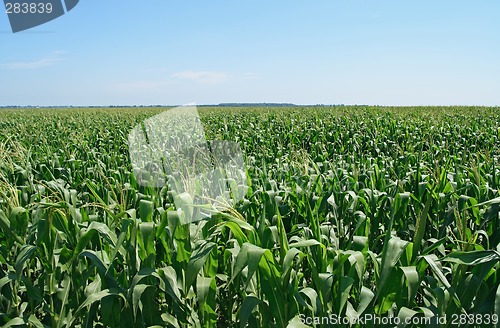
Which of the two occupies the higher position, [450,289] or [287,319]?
[450,289]

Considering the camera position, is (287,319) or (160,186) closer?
(287,319)

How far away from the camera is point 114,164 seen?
7.17 m

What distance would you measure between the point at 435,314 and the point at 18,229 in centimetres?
278

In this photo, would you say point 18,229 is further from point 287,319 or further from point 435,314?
point 435,314

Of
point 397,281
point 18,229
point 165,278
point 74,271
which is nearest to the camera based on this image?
point 397,281

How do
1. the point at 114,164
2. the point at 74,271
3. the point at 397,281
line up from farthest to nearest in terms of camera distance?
the point at 114,164 → the point at 74,271 → the point at 397,281

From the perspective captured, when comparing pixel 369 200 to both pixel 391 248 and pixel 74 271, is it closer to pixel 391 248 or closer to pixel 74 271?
pixel 391 248

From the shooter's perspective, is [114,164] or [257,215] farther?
[114,164]

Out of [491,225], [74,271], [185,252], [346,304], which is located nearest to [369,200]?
[491,225]

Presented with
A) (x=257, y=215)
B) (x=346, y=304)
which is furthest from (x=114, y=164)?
(x=346, y=304)

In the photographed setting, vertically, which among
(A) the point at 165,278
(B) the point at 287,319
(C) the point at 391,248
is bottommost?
(B) the point at 287,319

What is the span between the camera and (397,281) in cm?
224

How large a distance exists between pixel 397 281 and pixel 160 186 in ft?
10.9

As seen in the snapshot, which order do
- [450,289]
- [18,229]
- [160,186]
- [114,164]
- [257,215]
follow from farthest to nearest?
[114,164]
[160,186]
[257,215]
[18,229]
[450,289]
